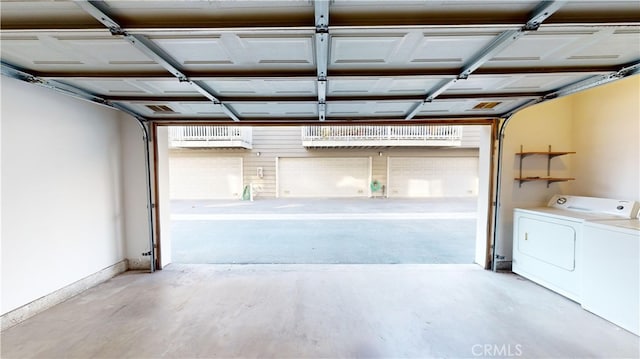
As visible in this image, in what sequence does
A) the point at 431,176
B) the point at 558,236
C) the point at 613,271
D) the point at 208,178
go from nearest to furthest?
1. the point at 613,271
2. the point at 558,236
3. the point at 208,178
4. the point at 431,176

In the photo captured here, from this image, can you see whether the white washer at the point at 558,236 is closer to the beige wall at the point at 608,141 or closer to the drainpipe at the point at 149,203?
the beige wall at the point at 608,141

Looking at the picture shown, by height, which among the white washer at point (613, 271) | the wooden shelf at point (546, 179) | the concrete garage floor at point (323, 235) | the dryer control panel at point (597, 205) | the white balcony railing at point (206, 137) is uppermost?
the white balcony railing at point (206, 137)

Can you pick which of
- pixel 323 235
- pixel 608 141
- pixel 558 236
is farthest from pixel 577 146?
pixel 323 235

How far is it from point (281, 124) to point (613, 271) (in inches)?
147

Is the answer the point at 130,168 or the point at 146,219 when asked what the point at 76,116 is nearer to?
the point at 130,168

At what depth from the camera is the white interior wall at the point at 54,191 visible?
2.05 meters

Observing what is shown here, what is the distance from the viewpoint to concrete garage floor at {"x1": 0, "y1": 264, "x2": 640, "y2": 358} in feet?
5.90

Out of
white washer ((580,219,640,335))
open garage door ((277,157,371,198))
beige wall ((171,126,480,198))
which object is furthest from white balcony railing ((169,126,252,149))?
white washer ((580,219,640,335))

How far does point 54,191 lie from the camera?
2393mm

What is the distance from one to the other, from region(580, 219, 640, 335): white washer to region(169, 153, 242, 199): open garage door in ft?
34.3

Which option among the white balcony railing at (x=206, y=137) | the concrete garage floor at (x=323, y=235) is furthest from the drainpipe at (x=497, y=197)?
the white balcony railing at (x=206, y=137)

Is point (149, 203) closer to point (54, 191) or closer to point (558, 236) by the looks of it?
point (54, 191)

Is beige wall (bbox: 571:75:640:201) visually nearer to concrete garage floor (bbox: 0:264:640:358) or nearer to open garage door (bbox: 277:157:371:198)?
concrete garage floor (bbox: 0:264:640:358)

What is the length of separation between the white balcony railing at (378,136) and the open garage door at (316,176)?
107cm
